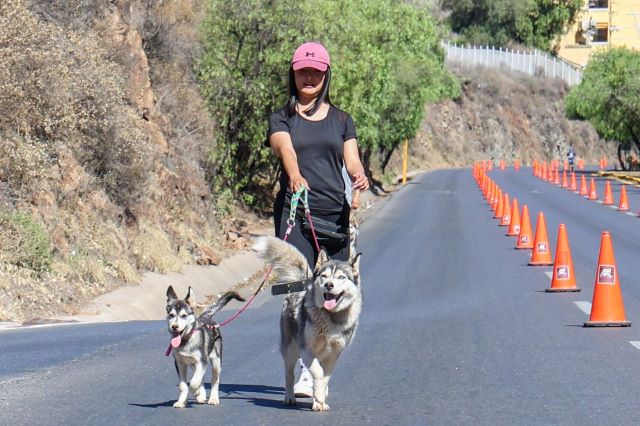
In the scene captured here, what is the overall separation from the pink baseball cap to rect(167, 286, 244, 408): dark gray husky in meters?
1.71

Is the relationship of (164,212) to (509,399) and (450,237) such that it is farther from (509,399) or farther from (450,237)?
(509,399)

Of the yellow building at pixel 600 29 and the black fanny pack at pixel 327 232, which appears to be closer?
the black fanny pack at pixel 327 232

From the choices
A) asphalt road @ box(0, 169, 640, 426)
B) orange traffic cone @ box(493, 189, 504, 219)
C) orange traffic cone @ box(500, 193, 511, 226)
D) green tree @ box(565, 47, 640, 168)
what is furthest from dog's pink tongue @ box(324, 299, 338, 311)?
green tree @ box(565, 47, 640, 168)

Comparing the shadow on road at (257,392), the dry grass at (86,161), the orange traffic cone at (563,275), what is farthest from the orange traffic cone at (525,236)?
the shadow on road at (257,392)

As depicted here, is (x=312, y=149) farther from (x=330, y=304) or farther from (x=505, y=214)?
(x=505, y=214)

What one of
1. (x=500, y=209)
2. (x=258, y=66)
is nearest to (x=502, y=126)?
(x=500, y=209)

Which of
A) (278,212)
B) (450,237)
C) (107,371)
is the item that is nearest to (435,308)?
(107,371)

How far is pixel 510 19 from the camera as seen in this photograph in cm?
12862

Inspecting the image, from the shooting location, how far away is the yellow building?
126m

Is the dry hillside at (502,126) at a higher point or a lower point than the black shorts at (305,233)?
lower

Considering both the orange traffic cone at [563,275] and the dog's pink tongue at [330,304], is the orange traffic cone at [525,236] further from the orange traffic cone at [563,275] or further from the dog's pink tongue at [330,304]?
the dog's pink tongue at [330,304]

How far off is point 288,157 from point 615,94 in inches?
2870

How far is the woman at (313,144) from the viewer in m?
8.48

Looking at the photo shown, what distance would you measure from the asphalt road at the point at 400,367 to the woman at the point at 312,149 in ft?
2.56
